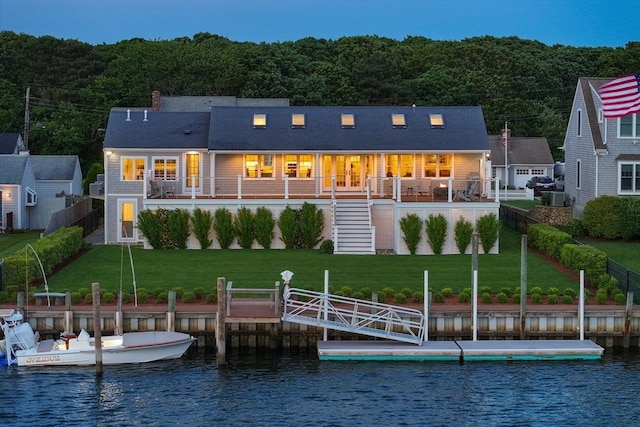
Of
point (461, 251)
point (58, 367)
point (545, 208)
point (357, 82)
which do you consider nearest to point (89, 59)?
point (357, 82)

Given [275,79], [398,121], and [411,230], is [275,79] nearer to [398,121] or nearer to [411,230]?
[398,121]

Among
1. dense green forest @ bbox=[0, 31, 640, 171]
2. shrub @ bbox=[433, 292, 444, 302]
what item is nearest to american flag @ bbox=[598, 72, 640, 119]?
shrub @ bbox=[433, 292, 444, 302]

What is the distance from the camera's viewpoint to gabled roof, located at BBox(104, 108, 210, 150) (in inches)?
2100

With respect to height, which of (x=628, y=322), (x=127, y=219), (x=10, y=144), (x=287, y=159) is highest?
(x=10, y=144)

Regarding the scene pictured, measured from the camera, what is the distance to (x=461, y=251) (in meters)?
49.3

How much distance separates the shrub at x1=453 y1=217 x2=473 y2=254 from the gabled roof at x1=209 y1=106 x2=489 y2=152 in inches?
219

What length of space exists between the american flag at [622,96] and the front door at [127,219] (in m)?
22.5

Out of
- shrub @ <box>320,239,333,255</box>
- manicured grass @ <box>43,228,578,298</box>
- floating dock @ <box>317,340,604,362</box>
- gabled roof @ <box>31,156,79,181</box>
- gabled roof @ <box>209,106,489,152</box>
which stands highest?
gabled roof @ <box>209,106,489,152</box>

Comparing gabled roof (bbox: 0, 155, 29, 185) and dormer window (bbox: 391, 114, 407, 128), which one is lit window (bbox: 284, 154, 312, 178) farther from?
gabled roof (bbox: 0, 155, 29, 185)

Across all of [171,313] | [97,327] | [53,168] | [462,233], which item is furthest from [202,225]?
[53,168]

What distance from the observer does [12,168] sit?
6156cm

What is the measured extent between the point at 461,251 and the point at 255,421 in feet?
73.5

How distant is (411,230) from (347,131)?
26.7 ft

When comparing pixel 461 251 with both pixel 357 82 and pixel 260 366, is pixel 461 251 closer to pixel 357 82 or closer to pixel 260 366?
pixel 260 366
